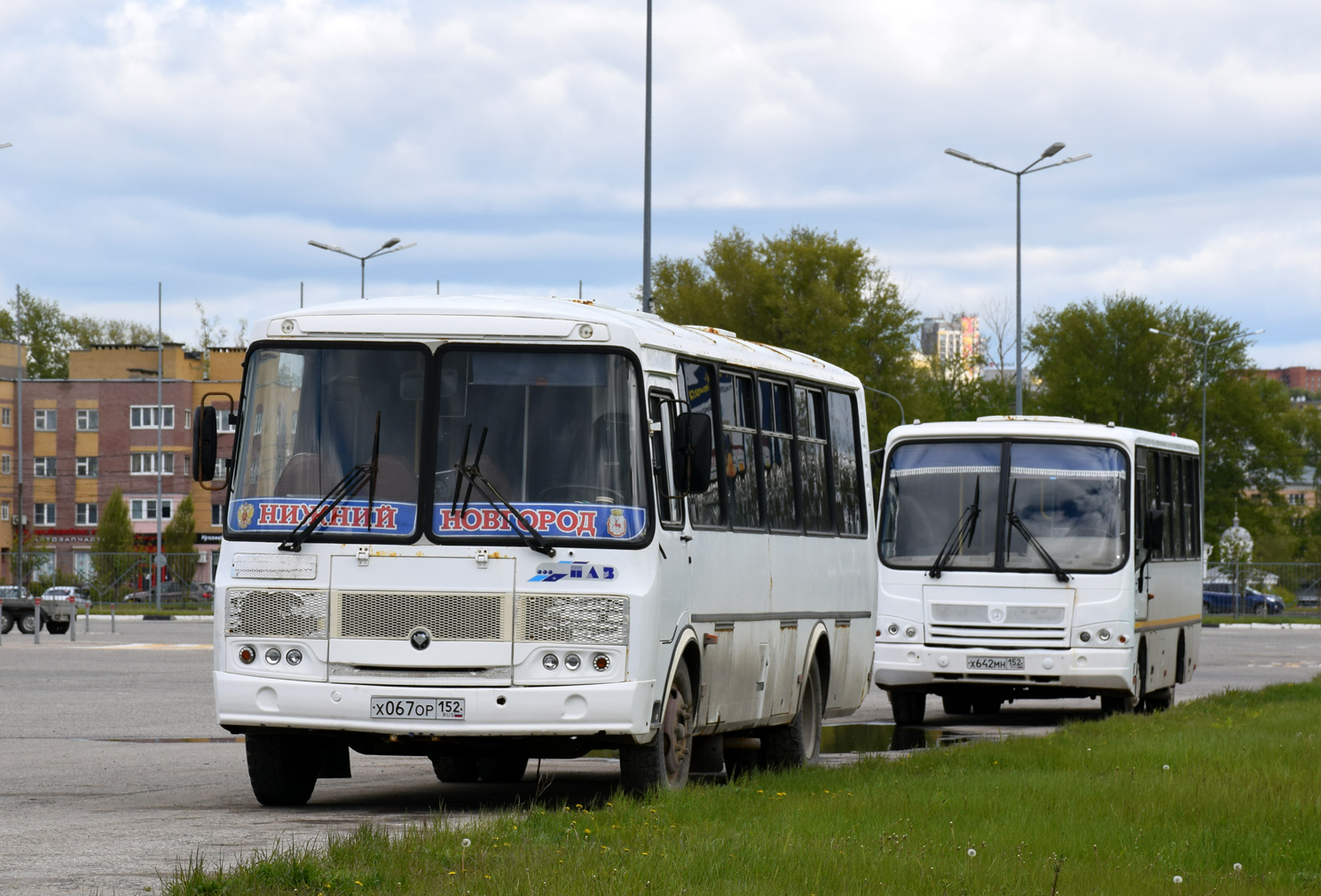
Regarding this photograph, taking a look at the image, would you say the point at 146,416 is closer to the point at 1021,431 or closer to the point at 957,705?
the point at 957,705

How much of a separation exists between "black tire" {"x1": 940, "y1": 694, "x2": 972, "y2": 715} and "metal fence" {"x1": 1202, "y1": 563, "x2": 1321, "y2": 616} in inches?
1843

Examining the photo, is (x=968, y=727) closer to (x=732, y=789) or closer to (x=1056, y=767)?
(x=1056, y=767)

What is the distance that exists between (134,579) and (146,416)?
124ft

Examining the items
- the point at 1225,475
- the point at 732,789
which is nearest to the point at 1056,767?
the point at 732,789

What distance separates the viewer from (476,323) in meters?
11.7

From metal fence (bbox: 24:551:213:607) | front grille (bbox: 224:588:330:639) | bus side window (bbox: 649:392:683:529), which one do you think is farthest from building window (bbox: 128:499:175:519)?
bus side window (bbox: 649:392:683:529)

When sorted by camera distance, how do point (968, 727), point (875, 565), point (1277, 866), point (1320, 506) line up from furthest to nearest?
point (1320, 506) < point (968, 727) < point (875, 565) < point (1277, 866)

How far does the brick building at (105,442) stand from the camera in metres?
106

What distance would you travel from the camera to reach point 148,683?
89.8 ft

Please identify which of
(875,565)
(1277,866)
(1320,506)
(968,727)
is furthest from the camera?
(1320,506)

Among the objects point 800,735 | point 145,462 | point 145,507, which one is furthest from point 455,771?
point 145,462

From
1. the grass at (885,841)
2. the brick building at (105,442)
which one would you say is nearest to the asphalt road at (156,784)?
the grass at (885,841)

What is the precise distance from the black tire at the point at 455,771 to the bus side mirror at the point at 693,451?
3414 mm

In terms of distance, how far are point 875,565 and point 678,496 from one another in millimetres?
5458
